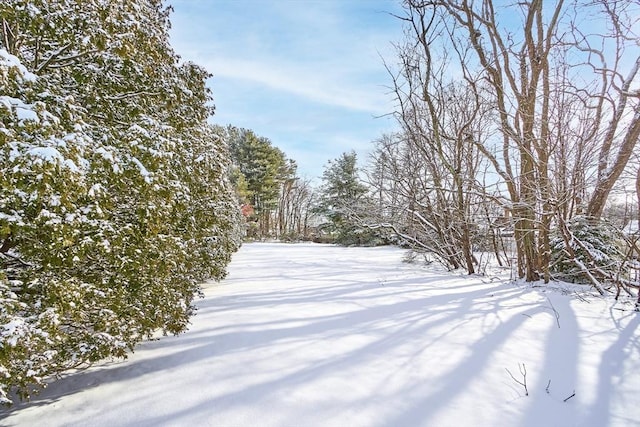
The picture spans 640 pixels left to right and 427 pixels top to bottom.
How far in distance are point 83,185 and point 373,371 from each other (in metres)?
2.35

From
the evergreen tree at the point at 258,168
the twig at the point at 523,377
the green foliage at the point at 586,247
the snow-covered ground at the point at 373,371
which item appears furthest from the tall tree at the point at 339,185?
the twig at the point at 523,377

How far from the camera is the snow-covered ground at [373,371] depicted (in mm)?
2133

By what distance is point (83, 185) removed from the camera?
1.82 meters

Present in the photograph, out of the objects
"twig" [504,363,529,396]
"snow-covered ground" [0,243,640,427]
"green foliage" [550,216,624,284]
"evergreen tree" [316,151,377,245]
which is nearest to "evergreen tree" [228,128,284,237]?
"evergreen tree" [316,151,377,245]

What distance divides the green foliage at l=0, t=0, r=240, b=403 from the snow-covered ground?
0.37 metres

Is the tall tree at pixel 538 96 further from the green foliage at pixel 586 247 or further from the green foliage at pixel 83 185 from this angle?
the green foliage at pixel 83 185

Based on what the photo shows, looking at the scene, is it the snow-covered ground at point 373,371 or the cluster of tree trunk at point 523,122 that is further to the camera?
the cluster of tree trunk at point 523,122

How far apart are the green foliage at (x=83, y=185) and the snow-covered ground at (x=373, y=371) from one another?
37 cm

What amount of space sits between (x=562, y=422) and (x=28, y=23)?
13.2 feet

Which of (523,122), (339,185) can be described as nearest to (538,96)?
(523,122)

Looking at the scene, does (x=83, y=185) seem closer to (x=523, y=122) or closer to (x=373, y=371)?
(x=373, y=371)

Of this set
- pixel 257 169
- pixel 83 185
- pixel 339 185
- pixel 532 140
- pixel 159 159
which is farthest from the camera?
pixel 257 169

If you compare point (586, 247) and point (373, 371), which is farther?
point (586, 247)

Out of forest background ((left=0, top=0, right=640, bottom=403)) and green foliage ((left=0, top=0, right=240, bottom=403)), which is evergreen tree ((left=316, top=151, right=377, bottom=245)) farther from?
green foliage ((left=0, top=0, right=240, bottom=403))
